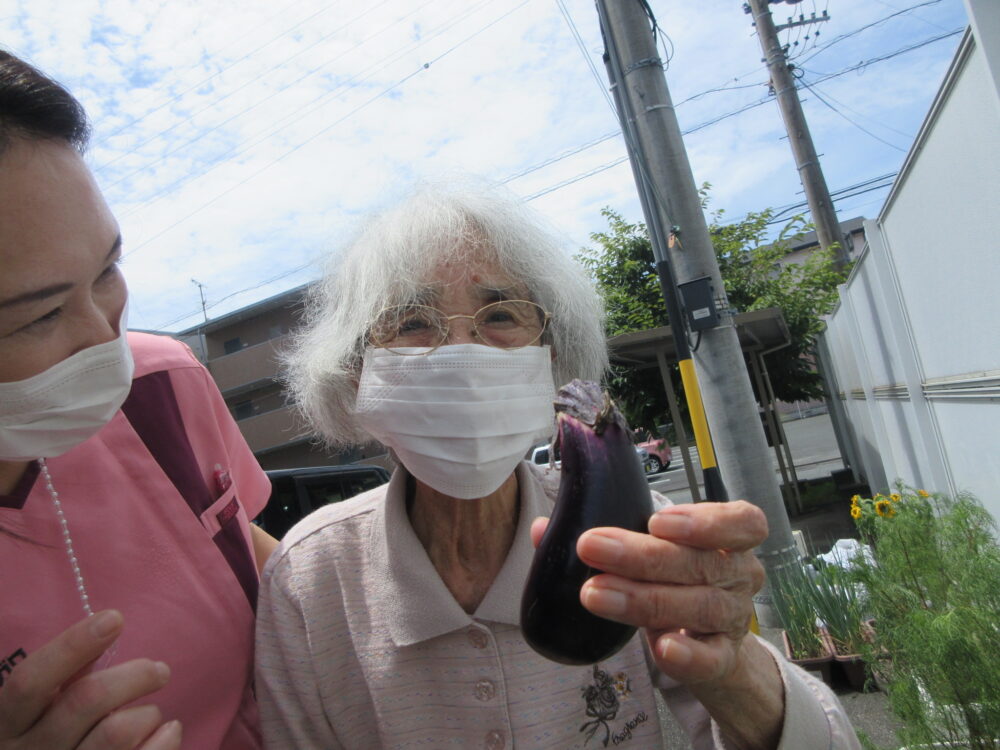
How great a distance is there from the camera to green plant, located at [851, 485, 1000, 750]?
2373mm

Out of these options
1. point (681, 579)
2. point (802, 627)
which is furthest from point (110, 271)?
point (802, 627)

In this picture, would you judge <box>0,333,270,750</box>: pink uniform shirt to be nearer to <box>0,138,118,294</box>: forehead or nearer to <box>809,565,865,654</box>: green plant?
<box>0,138,118,294</box>: forehead

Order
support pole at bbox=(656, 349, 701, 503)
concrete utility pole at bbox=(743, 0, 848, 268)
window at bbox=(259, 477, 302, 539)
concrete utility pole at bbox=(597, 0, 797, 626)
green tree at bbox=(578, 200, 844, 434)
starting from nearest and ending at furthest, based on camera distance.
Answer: concrete utility pole at bbox=(597, 0, 797, 626), window at bbox=(259, 477, 302, 539), support pole at bbox=(656, 349, 701, 503), green tree at bbox=(578, 200, 844, 434), concrete utility pole at bbox=(743, 0, 848, 268)

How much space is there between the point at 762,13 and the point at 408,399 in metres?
16.7

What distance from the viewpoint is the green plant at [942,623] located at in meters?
2.37

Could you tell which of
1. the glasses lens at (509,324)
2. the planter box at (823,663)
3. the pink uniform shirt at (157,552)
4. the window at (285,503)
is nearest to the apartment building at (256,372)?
the window at (285,503)

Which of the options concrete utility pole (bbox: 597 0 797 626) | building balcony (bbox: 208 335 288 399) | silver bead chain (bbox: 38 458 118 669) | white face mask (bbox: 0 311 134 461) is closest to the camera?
white face mask (bbox: 0 311 134 461)

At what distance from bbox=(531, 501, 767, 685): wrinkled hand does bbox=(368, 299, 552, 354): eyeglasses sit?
0.73 m

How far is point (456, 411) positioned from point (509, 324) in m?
0.26

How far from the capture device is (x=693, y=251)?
5.05 meters

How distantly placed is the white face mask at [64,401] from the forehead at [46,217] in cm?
19

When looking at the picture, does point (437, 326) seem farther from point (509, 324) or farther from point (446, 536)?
point (446, 536)

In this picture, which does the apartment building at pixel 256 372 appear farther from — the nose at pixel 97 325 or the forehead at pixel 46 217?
the forehead at pixel 46 217

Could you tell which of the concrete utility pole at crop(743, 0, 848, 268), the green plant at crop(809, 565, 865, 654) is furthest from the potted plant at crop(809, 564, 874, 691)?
the concrete utility pole at crop(743, 0, 848, 268)
